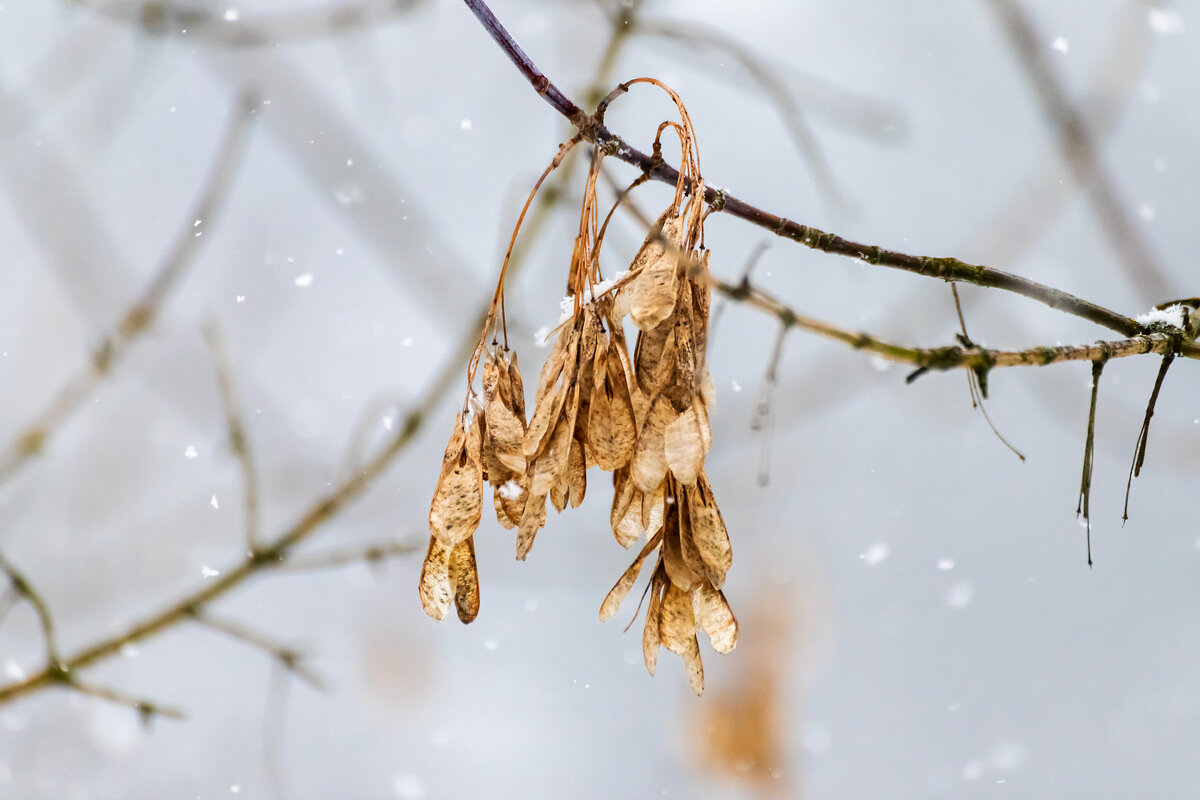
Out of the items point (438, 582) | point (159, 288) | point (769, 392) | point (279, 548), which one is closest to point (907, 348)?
point (769, 392)

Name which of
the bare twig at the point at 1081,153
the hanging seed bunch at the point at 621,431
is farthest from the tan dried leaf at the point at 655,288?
the bare twig at the point at 1081,153

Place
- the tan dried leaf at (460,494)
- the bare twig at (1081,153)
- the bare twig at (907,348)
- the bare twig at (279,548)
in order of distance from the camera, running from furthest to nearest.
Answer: the bare twig at (279,548)
the bare twig at (1081,153)
the tan dried leaf at (460,494)
the bare twig at (907,348)

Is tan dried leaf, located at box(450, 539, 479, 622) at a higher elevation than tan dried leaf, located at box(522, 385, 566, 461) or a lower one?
lower

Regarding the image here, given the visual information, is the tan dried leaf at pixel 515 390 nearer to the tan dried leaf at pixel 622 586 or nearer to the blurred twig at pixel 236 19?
the tan dried leaf at pixel 622 586

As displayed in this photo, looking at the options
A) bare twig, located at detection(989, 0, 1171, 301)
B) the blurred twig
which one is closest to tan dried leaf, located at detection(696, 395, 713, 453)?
bare twig, located at detection(989, 0, 1171, 301)

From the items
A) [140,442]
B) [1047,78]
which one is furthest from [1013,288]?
[140,442]

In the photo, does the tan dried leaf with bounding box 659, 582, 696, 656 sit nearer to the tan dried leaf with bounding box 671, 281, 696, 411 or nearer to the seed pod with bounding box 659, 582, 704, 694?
the seed pod with bounding box 659, 582, 704, 694

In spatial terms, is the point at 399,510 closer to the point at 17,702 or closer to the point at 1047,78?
the point at 17,702

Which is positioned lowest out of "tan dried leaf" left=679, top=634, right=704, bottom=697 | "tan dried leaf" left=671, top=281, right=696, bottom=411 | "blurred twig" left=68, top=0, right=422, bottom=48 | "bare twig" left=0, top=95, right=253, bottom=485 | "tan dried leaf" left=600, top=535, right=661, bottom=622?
"tan dried leaf" left=679, top=634, right=704, bottom=697
